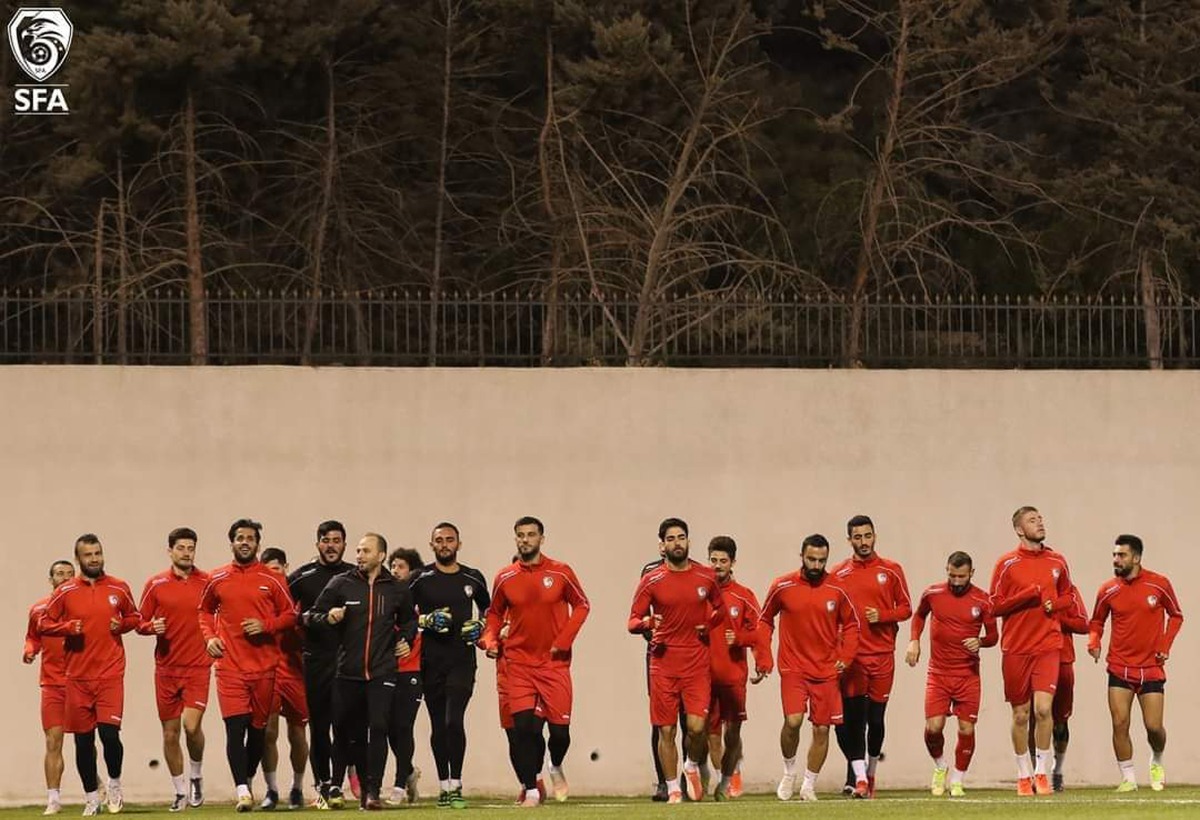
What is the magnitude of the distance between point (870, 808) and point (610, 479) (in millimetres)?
5525

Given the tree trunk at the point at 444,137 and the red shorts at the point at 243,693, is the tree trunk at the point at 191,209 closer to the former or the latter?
the tree trunk at the point at 444,137

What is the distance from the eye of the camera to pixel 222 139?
28719mm

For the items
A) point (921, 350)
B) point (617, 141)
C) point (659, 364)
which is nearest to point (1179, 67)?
point (617, 141)

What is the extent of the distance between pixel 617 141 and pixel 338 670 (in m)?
14.7

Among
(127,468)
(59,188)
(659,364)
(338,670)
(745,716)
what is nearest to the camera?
(338,670)

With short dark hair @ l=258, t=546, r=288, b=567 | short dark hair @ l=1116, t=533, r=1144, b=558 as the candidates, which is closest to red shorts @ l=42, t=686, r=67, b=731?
short dark hair @ l=258, t=546, r=288, b=567

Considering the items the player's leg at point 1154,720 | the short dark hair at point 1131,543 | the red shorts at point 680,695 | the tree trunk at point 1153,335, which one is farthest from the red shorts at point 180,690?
the tree trunk at point 1153,335

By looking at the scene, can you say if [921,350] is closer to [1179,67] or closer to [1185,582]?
[1185,582]

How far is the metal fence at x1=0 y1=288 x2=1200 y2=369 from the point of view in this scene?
19.2 m

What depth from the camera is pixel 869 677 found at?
16.9 meters

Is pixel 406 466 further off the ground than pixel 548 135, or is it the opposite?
pixel 548 135

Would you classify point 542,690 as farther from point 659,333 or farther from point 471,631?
point 659,333

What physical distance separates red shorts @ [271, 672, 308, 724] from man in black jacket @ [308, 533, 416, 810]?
1.06 meters

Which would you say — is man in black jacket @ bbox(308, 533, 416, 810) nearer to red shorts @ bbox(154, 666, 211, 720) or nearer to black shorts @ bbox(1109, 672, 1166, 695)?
red shorts @ bbox(154, 666, 211, 720)
